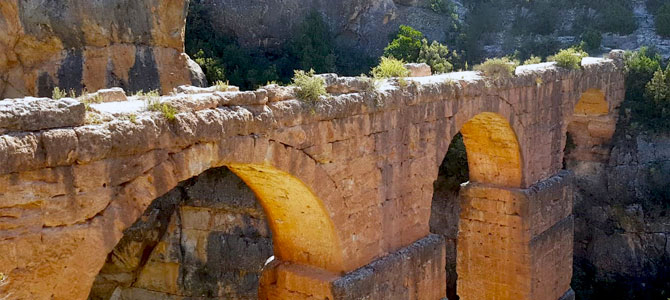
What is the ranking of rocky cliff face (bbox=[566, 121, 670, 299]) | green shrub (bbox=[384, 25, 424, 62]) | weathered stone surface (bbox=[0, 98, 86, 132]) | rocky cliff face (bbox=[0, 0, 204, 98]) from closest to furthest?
weathered stone surface (bbox=[0, 98, 86, 132])
rocky cliff face (bbox=[566, 121, 670, 299])
rocky cliff face (bbox=[0, 0, 204, 98])
green shrub (bbox=[384, 25, 424, 62])

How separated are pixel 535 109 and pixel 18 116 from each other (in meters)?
8.60

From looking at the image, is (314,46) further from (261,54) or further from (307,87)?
(307,87)

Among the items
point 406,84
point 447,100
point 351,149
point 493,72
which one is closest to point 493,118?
point 493,72

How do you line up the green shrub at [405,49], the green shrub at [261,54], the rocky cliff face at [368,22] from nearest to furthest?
the green shrub at [261,54] < the green shrub at [405,49] < the rocky cliff face at [368,22]

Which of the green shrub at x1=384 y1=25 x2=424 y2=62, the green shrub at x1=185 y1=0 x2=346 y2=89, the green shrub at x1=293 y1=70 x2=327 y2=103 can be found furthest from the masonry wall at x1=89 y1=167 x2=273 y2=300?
the green shrub at x1=293 y1=70 x2=327 y2=103

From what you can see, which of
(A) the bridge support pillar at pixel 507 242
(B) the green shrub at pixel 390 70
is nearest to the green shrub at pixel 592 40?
(A) the bridge support pillar at pixel 507 242

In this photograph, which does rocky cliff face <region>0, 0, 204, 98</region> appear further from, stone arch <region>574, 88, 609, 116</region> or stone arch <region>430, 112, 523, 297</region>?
stone arch <region>574, 88, 609, 116</region>

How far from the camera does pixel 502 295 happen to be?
10984 millimetres

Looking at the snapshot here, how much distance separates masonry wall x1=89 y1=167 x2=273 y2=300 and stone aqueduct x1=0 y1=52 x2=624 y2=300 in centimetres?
755

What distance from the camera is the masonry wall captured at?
17141 millimetres

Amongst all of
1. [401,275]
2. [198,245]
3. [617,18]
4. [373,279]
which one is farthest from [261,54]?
[373,279]

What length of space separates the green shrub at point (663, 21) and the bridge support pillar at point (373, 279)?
1913 centimetres

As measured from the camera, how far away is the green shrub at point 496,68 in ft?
31.4

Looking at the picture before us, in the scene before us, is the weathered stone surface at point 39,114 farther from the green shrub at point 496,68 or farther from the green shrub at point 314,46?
the green shrub at point 314,46
